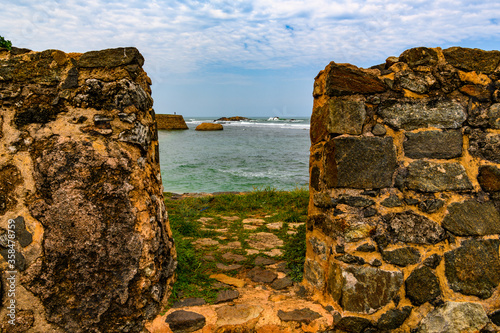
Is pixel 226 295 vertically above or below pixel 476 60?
below

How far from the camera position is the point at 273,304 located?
2438 millimetres

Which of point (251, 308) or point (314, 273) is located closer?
point (251, 308)

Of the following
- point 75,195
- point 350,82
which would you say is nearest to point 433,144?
point 350,82

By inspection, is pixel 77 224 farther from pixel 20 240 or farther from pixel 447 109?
pixel 447 109

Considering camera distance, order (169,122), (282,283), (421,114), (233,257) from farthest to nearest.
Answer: (169,122) < (233,257) < (282,283) < (421,114)

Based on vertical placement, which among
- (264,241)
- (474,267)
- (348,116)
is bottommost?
(264,241)

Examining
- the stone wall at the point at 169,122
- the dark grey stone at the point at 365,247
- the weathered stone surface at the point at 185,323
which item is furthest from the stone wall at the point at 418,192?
the stone wall at the point at 169,122

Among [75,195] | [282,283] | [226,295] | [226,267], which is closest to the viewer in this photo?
[75,195]

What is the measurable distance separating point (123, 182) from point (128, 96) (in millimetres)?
609

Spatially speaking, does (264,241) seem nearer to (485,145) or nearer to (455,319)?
(455,319)

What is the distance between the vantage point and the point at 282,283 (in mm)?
2793

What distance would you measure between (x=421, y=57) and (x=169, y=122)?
47.8 metres

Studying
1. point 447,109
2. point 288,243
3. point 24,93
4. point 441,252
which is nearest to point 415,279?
point 441,252

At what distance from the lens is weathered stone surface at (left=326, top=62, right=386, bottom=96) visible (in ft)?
7.55
